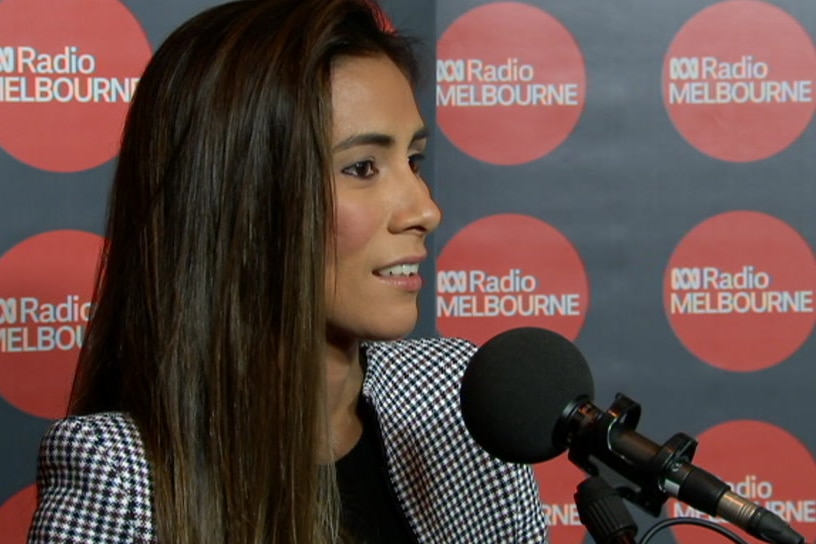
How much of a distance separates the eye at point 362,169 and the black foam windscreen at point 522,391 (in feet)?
0.95

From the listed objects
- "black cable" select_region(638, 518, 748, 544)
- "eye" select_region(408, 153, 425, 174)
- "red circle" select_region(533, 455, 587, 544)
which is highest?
"eye" select_region(408, 153, 425, 174)

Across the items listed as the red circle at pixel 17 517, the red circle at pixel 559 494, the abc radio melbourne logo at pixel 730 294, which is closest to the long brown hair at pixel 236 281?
the red circle at pixel 17 517

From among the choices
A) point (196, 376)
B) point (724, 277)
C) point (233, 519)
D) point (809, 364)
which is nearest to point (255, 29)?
point (196, 376)

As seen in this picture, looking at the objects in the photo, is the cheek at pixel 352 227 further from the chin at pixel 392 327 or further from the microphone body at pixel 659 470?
the microphone body at pixel 659 470

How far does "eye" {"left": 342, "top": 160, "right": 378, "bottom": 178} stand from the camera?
1.08 m

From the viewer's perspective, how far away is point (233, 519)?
1.04 m

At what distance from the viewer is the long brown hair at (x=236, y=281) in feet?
3.41

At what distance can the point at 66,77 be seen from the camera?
1.50 meters

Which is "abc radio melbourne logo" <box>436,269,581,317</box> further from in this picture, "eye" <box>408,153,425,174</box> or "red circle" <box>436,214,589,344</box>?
"eye" <box>408,153,425,174</box>

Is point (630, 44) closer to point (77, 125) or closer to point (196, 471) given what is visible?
point (77, 125)

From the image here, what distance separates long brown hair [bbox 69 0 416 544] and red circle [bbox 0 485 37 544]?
1.72ft

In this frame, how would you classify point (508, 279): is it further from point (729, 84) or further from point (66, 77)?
point (66, 77)

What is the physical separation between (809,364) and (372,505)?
2.47 feet

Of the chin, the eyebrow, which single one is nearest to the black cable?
the chin
